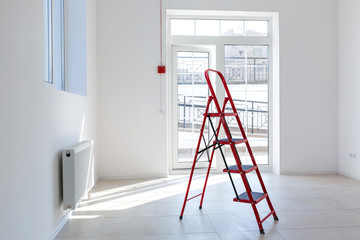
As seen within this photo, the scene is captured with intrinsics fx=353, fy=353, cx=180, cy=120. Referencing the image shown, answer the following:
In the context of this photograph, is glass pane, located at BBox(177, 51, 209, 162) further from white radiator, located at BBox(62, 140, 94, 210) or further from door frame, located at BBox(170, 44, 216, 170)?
white radiator, located at BBox(62, 140, 94, 210)

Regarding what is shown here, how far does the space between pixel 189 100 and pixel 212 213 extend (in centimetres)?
249

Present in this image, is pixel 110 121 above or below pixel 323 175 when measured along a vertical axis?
above

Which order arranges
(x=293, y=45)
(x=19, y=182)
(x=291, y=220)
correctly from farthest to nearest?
(x=293, y=45) → (x=291, y=220) → (x=19, y=182)

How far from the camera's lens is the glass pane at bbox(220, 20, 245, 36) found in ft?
18.5

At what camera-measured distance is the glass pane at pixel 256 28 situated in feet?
18.7

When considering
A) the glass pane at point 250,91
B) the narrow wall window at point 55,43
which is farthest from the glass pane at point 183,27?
the narrow wall window at point 55,43

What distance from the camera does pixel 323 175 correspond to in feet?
17.9

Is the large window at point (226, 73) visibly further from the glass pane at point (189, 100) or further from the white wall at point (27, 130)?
the white wall at point (27, 130)

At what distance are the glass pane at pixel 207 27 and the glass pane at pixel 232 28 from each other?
10 centimetres

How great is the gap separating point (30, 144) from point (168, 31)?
3683 mm

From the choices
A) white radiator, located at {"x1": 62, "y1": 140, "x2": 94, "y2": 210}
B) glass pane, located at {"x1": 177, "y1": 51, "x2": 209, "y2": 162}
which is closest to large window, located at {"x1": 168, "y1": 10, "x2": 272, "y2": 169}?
glass pane, located at {"x1": 177, "y1": 51, "x2": 209, "y2": 162}

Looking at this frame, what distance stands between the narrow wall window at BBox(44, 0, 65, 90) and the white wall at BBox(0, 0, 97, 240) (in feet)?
1.80

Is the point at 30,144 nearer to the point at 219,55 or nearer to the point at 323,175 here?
the point at 219,55

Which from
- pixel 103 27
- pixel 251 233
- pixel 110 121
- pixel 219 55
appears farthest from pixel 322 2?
pixel 251 233
